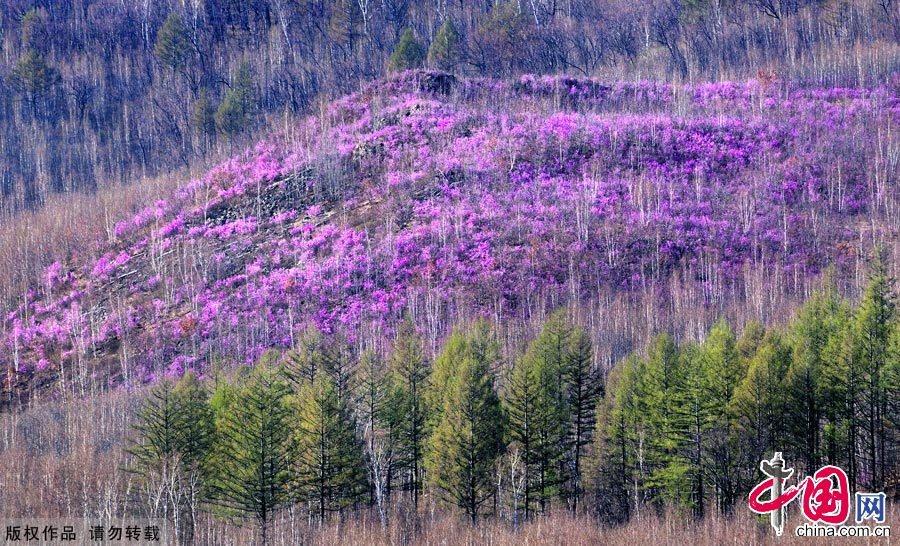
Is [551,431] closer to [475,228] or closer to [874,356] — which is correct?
[874,356]

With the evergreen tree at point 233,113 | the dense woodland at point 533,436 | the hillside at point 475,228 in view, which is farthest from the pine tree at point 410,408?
the evergreen tree at point 233,113

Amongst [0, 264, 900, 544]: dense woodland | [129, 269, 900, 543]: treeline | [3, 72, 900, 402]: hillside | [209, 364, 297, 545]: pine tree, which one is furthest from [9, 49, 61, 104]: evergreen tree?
[209, 364, 297, 545]: pine tree

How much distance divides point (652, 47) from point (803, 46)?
1885 cm

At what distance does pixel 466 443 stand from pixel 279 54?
331ft

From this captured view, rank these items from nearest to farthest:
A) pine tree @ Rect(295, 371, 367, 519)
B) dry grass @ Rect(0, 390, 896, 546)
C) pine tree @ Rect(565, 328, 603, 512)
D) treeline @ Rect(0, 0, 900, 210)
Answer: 1. dry grass @ Rect(0, 390, 896, 546)
2. pine tree @ Rect(295, 371, 367, 519)
3. pine tree @ Rect(565, 328, 603, 512)
4. treeline @ Rect(0, 0, 900, 210)

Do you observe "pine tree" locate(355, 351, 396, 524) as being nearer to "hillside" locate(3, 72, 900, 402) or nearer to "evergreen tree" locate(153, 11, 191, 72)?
"hillside" locate(3, 72, 900, 402)

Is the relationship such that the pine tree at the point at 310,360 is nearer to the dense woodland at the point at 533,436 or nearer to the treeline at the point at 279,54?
the dense woodland at the point at 533,436

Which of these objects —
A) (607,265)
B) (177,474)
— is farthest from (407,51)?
(177,474)

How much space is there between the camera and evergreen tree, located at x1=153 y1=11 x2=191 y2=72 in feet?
427

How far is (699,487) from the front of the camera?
1789 inches

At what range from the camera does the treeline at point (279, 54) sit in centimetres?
11825

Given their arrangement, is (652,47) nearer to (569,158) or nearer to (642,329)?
(569,158)

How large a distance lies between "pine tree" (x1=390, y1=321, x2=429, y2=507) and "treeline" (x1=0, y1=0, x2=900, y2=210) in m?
67.4

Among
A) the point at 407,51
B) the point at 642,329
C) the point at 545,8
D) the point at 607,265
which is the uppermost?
the point at 545,8
